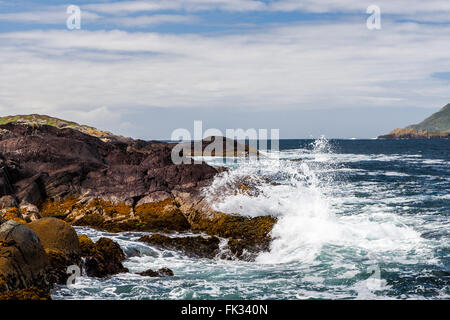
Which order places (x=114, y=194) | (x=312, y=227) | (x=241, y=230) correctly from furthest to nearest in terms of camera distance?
(x=114, y=194)
(x=312, y=227)
(x=241, y=230)

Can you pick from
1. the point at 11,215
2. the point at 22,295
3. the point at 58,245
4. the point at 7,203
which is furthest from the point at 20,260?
the point at 7,203

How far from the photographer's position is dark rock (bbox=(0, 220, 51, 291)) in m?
10.0

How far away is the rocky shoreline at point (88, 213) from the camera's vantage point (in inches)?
425

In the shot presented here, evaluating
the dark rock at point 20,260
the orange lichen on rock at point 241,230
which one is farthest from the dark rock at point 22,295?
the orange lichen on rock at point 241,230

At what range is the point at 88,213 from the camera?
1962 centimetres

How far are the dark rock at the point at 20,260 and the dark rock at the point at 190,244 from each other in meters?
5.56

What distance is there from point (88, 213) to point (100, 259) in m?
6.78

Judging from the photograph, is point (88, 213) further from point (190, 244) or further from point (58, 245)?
point (58, 245)

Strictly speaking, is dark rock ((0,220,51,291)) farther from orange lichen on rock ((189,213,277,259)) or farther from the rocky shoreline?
orange lichen on rock ((189,213,277,259))

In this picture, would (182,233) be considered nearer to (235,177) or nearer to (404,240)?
(235,177)

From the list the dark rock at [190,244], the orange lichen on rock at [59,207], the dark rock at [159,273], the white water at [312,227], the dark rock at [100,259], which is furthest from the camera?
the orange lichen on rock at [59,207]

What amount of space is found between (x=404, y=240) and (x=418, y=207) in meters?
8.21

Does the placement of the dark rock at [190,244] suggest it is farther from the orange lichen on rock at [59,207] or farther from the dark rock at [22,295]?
the dark rock at [22,295]

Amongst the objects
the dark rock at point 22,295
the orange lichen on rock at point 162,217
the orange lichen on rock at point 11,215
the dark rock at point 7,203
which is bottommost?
the dark rock at point 22,295
